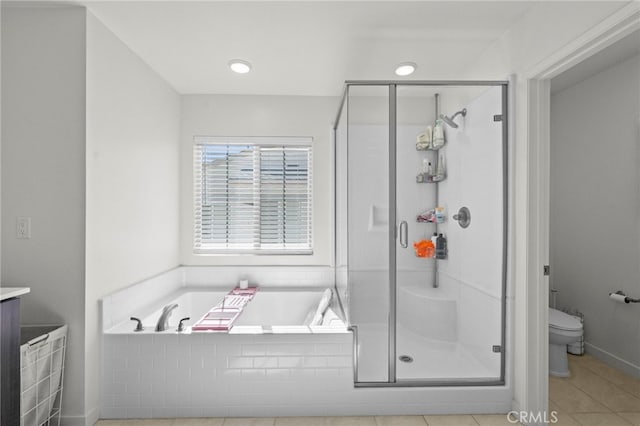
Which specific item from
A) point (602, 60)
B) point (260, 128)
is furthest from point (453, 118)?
point (260, 128)

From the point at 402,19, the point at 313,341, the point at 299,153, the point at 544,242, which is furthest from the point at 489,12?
the point at 313,341

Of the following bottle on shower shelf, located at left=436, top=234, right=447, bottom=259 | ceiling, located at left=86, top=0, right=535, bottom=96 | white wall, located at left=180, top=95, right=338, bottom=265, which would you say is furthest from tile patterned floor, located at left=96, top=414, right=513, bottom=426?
ceiling, located at left=86, top=0, right=535, bottom=96

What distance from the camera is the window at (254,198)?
10.5 ft

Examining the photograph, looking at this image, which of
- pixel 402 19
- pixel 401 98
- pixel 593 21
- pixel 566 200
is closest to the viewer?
pixel 593 21

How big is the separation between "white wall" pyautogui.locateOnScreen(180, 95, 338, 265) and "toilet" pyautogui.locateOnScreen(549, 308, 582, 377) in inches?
75.7

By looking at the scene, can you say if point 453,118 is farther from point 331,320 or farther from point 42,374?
point 42,374

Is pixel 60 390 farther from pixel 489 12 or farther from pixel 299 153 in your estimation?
pixel 489 12

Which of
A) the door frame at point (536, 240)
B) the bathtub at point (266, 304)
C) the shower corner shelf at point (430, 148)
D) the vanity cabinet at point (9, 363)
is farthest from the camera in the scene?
the bathtub at point (266, 304)

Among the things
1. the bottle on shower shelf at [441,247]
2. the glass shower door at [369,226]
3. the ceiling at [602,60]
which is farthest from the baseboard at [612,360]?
the ceiling at [602,60]

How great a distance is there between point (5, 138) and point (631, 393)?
4.31 metres

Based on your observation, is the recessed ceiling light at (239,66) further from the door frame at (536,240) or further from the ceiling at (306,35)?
the door frame at (536,240)

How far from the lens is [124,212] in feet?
7.23

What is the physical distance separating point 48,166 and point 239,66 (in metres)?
1.43

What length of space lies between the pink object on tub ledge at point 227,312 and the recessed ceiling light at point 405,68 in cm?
229
